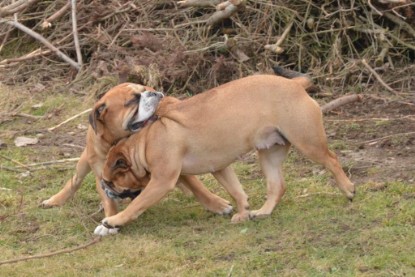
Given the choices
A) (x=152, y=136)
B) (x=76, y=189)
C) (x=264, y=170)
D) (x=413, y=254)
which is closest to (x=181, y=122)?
(x=152, y=136)

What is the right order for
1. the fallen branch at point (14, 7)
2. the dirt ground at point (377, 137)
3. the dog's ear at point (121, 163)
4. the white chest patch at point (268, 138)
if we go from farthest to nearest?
the fallen branch at point (14, 7) < the dirt ground at point (377, 137) < the dog's ear at point (121, 163) < the white chest patch at point (268, 138)

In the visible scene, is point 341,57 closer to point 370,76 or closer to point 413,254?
point 370,76

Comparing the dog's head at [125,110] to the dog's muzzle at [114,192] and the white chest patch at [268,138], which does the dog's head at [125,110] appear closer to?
the dog's muzzle at [114,192]

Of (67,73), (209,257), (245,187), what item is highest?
(209,257)

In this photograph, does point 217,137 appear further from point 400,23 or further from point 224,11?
point 400,23

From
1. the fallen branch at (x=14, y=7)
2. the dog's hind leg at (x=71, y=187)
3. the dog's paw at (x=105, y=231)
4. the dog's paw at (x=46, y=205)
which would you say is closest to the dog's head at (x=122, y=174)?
the dog's paw at (x=105, y=231)

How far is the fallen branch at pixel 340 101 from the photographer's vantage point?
9.52 m

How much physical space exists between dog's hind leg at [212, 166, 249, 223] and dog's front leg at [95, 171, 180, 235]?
22.2 inches

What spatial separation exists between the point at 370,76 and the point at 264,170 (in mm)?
3431

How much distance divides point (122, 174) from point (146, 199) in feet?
1.27

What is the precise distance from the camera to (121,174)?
7.30 meters

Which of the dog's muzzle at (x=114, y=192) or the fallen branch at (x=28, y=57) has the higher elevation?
the dog's muzzle at (x=114, y=192)

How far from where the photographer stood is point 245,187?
26.9ft

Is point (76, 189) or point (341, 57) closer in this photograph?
point (76, 189)
